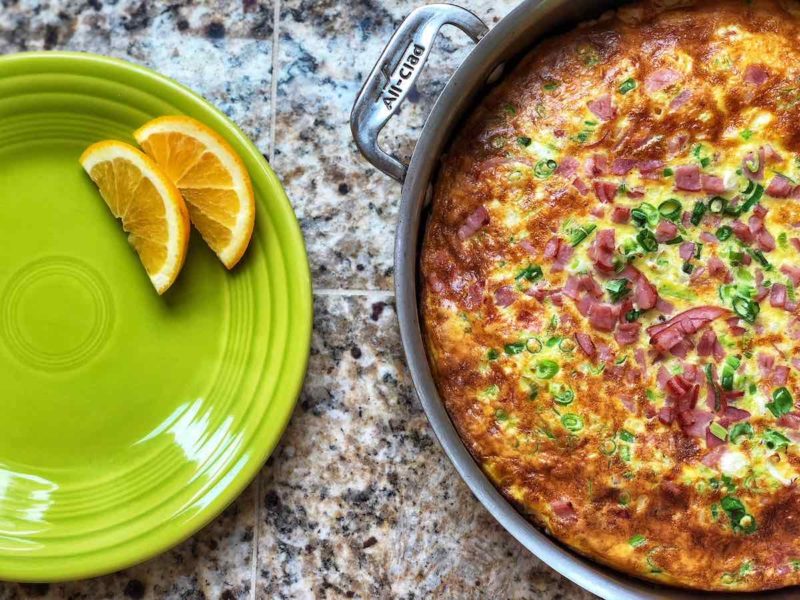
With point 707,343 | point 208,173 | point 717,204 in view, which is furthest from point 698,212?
point 208,173

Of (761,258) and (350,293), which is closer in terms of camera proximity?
(761,258)

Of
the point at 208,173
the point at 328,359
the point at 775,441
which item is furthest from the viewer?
the point at 328,359

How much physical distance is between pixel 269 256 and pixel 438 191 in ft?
1.24

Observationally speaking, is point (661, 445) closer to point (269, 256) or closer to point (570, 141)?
point (570, 141)

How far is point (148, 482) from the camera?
1.71 m

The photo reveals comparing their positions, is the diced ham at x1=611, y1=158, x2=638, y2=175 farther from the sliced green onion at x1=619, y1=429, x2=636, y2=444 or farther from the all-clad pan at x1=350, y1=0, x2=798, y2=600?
the sliced green onion at x1=619, y1=429, x2=636, y2=444

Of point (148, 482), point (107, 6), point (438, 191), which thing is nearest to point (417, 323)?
point (438, 191)

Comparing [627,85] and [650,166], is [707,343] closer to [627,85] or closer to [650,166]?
[650,166]

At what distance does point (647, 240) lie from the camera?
1.51m

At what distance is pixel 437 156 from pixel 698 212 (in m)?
0.50

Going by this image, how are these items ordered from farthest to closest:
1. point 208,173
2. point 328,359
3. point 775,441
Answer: point 328,359, point 208,173, point 775,441

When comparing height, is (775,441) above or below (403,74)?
below

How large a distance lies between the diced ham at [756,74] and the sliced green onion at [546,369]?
640 millimetres

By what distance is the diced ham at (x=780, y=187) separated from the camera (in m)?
1.49
